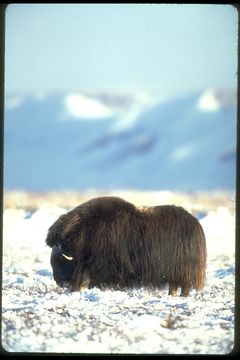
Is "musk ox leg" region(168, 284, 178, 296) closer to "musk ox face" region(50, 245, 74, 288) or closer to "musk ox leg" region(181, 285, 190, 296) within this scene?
"musk ox leg" region(181, 285, 190, 296)

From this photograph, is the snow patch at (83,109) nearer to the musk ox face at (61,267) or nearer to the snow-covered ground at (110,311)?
the snow-covered ground at (110,311)

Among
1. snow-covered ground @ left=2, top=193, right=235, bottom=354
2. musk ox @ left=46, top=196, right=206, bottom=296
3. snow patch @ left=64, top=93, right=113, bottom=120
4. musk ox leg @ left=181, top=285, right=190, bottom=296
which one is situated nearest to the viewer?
snow-covered ground @ left=2, top=193, right=235, bottom=354

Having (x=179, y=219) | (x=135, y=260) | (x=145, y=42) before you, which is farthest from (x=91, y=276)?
(x=145, y=42)

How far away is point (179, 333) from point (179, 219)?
2.63 ft

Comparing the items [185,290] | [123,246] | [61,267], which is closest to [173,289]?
[185,290]

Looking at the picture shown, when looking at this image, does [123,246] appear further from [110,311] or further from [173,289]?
[110,311]

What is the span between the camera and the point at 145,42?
348cm

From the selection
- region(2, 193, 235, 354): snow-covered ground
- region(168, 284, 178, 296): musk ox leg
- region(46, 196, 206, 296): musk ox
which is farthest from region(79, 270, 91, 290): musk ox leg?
region(168, 284, 178, 296): musk ox leg

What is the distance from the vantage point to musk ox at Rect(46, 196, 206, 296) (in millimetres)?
3896

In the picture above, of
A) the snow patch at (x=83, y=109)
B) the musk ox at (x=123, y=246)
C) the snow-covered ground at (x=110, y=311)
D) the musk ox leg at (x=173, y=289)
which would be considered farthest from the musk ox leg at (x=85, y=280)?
the snow patch at (x=83, y=109)

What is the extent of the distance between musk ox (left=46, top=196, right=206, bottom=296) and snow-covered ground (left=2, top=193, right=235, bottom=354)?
0.16m

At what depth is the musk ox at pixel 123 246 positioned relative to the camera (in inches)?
153

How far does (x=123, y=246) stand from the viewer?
4.05 m

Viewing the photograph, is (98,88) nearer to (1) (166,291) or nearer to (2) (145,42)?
(2) (145,42)
